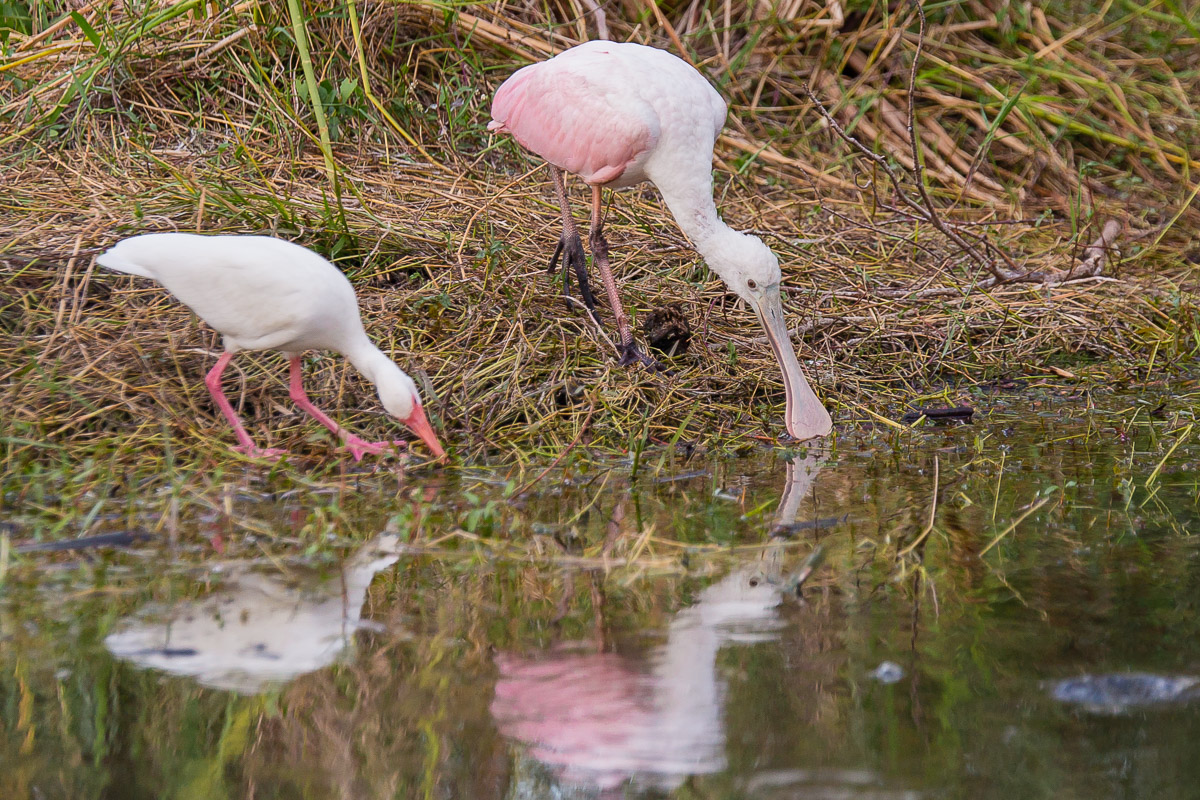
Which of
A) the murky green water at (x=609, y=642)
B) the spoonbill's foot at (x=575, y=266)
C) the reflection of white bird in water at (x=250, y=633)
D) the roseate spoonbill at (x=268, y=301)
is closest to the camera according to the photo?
the murky green water at (x=609, y=642)

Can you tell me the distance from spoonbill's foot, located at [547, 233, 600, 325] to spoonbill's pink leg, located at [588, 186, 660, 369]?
2.6 inches

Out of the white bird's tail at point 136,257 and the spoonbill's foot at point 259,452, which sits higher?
the white bird's tail at point 136,257

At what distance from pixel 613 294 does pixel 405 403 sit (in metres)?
1.51

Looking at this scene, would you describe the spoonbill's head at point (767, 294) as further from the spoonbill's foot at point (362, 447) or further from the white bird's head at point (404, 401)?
the spoonbill's foot at point (362, 447)

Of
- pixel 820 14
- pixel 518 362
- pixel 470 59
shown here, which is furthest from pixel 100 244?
pixel 820 14

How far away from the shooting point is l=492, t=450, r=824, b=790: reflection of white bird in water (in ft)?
7.12

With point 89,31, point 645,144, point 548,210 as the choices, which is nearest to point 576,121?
point 645,144

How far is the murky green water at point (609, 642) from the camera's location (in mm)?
2135

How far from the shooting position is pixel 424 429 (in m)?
4.03

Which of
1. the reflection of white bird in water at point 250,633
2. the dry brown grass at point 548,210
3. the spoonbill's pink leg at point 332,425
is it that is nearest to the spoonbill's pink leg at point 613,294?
the dry brown grass at point 548,210

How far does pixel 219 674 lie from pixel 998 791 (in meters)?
1.47

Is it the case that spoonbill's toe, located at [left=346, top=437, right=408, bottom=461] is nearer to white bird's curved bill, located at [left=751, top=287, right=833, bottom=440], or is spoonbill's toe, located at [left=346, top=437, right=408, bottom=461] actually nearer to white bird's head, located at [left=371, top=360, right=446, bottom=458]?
white bird's head, located at [left=371, top=360, right=446, bottom=458]

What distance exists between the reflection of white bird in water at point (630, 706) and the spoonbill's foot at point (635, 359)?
2266mm

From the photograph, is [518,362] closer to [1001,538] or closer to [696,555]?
[696,555]
